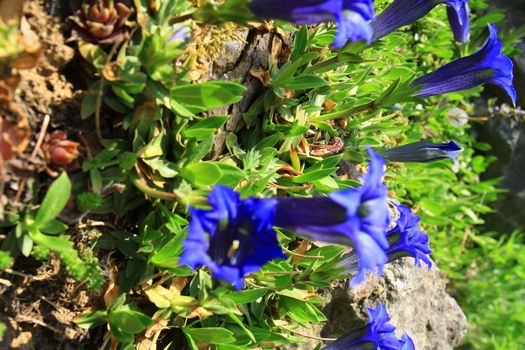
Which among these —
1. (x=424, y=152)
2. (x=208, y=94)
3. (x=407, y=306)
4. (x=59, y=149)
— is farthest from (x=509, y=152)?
(x=59, y=149)

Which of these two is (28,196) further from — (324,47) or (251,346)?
(324,47)

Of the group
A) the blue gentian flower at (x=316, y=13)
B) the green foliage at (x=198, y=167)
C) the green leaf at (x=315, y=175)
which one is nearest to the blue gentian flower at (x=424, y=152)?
the green foliage at (x=198, y=167)

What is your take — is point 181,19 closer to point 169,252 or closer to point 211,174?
point 211,174

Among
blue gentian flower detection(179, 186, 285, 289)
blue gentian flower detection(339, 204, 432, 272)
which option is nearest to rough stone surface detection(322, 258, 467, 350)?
blue gentian flower detection(339, 204, 432, 272)

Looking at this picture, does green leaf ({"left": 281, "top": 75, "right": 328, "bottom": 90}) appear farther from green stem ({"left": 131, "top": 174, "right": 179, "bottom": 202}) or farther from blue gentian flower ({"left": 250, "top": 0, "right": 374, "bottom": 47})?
green stem ({"left": 131, "top": 174, "right": 179, "bottom": 202})

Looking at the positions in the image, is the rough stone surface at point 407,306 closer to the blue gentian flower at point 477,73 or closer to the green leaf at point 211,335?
the green leaf at point 211,335

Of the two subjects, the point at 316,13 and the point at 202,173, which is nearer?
the point at 316,13
